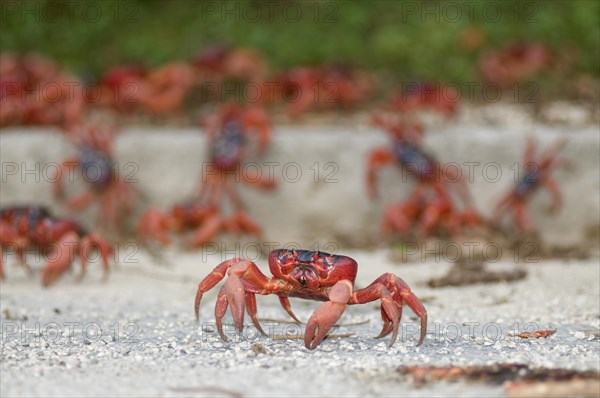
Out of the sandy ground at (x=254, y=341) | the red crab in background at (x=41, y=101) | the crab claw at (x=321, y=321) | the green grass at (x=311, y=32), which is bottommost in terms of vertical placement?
the sandy ground at (x=254, y=341)

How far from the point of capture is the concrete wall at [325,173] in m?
9.89

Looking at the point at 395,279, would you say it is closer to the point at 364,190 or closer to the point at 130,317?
the point at 130,317

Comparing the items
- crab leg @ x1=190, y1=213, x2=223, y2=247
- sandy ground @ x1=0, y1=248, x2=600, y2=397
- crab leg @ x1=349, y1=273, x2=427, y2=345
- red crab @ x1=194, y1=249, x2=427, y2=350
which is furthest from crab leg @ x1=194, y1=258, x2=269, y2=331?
crab leg @ x1=190, y1=213, x2=223, y2=247

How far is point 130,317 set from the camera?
21.2 ft

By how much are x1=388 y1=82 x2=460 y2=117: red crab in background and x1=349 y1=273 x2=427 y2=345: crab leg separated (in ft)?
17.1

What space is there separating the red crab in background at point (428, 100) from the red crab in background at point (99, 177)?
2732mm

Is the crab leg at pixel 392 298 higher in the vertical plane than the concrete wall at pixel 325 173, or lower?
lower

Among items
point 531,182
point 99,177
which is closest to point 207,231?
point 99,177

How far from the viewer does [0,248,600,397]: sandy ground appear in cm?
456

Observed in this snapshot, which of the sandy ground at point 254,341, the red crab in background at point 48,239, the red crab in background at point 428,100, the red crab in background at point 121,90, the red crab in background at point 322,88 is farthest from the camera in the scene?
the red crab in background at point 121,90

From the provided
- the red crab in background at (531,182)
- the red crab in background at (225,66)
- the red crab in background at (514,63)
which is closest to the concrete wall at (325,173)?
the red crab in background at (531,182)

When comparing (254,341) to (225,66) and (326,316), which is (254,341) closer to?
(326,316)

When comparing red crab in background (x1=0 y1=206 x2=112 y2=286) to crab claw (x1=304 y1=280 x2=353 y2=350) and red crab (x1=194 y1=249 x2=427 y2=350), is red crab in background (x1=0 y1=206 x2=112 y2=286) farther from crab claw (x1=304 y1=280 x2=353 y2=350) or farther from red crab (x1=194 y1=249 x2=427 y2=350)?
crab claw (x1=304 y1=280 x2=353 y2=350)

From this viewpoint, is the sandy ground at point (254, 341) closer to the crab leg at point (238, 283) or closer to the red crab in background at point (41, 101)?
the crab leg at point (238, 283)
